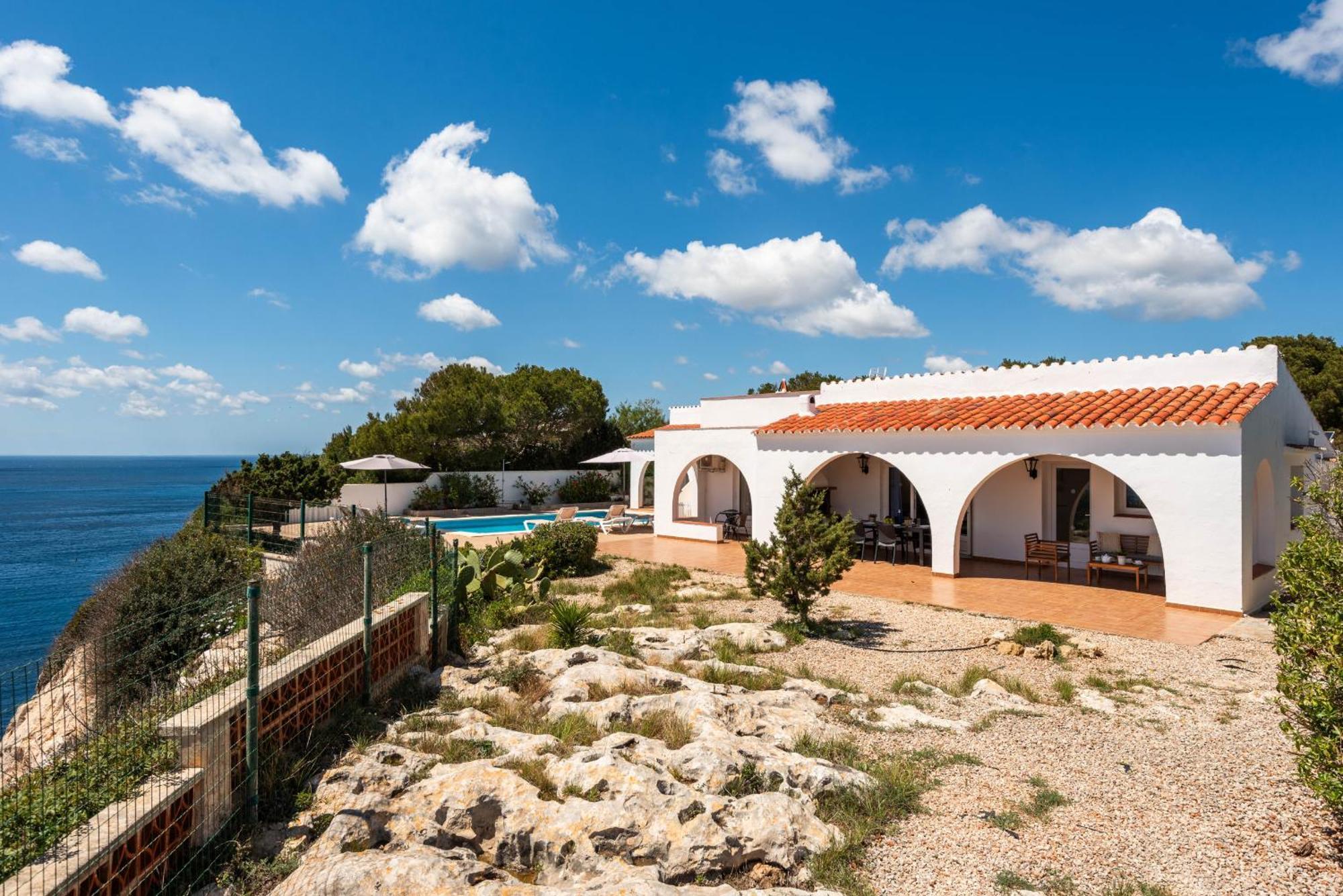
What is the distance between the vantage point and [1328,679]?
4.54 m

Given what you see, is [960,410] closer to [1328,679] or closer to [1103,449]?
[1103,449]

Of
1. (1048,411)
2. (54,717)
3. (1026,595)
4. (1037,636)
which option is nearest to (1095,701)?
(1037,636)

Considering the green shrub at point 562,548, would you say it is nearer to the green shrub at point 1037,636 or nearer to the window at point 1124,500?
the green shrub at point 1037,636

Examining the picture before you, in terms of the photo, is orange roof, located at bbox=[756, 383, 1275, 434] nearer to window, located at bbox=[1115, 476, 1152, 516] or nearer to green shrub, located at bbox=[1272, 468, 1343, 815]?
window, located at bbox=[1115, 476, 1152, 516]

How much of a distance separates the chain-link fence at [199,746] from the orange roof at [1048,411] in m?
11.2

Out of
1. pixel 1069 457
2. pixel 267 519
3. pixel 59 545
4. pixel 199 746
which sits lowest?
pixel 59 545

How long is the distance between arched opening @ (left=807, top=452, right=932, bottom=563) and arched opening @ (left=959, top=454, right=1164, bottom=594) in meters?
1.28

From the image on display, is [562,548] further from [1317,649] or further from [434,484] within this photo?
[434,484]

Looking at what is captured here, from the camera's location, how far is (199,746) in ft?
14.6

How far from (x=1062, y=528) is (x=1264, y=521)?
12.1 feet

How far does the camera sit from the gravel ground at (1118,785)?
4398mm

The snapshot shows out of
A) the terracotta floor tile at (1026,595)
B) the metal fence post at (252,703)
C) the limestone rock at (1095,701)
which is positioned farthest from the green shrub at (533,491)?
the metal fence post at (252,703)

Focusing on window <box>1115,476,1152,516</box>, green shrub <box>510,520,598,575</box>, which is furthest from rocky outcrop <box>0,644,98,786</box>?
window <box>1115,476,1152,516</box>

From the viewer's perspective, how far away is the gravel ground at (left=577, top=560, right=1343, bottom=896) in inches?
173
